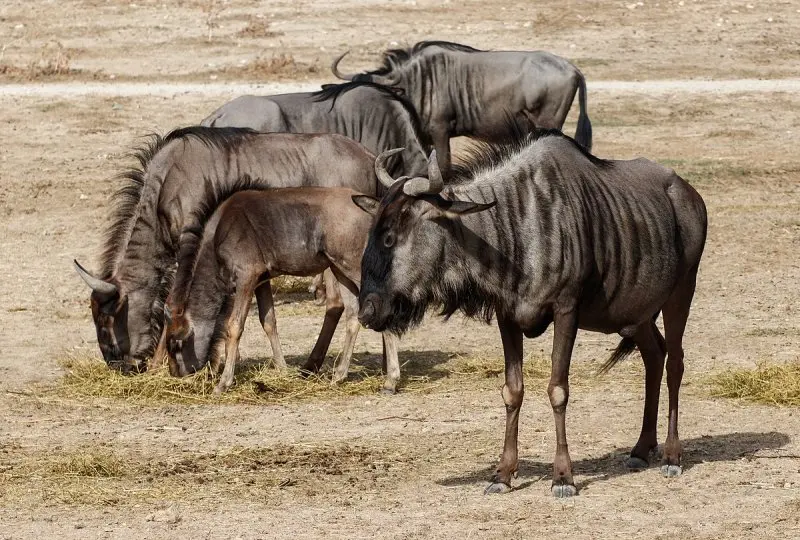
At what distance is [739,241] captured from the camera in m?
14.6

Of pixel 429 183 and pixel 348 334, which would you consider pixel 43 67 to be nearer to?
pixel 348 334

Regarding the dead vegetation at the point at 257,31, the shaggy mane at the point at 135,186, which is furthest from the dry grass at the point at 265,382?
the dead vegetation at the point at 257,31

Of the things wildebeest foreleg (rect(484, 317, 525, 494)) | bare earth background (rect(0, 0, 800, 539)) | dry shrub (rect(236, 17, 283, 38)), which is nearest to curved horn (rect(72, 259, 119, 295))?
bare earth background (rect(0, 0, 800, 539))

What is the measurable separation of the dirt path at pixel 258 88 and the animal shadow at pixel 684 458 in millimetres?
13829

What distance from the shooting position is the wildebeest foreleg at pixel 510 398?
7477 millimetres

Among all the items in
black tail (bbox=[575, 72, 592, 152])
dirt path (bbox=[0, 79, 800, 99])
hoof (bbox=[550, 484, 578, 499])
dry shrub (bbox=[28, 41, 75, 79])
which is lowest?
dirt path (bbox=[0, 79, 800, 99])

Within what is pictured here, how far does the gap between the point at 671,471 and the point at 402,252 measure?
1890mm

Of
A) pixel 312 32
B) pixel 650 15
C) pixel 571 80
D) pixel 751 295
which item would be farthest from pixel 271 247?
pixel 650 15

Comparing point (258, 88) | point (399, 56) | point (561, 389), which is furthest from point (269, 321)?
point (258, 88)

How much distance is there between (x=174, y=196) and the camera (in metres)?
11.5

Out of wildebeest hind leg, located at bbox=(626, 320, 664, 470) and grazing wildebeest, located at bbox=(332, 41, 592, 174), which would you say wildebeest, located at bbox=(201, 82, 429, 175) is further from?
wildebeest hind leg, located at bbox=(626, 320, 664, 470)

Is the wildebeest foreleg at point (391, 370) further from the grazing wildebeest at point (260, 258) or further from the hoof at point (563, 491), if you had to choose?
the hoof at point (563, 491)

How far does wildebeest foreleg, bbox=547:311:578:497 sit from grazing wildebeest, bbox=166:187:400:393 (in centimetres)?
272

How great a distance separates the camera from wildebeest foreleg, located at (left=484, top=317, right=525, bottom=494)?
7477 millimetres
